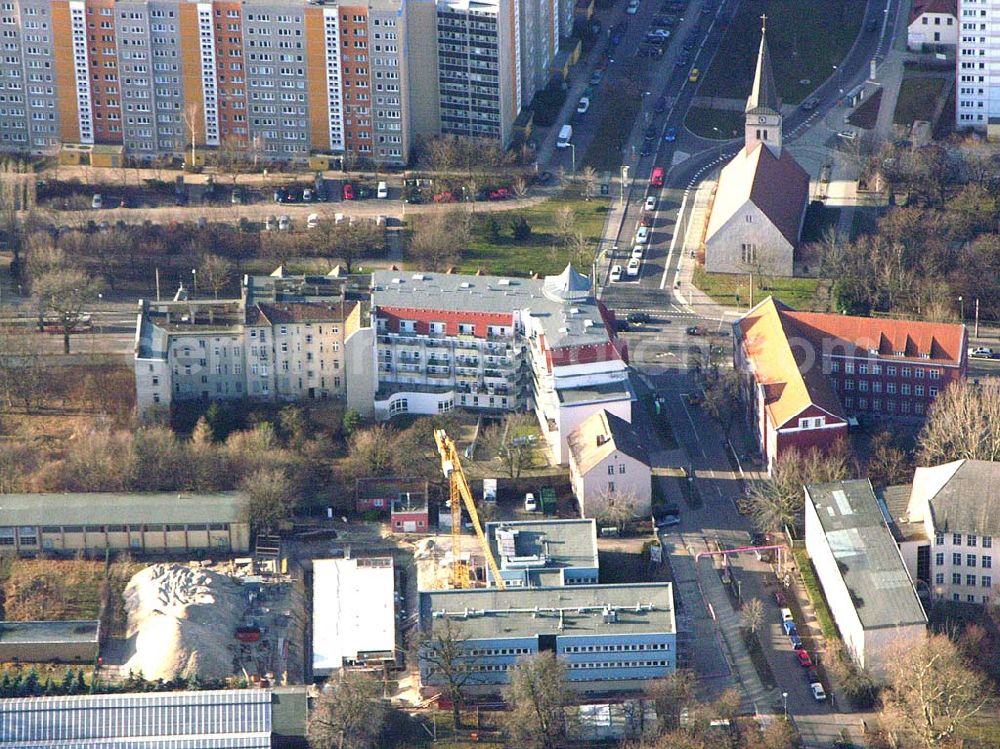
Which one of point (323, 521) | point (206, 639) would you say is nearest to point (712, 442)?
point (323, 521)

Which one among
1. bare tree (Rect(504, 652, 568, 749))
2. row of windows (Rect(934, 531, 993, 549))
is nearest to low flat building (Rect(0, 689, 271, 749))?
bare tree (Rect(504, 652, 568, 749))

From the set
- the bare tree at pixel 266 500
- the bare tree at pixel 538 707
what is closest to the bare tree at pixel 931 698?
the bare tree at pixel 538 707

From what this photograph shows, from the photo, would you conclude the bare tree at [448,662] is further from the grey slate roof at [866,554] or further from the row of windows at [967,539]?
the row of windows at [967,539]

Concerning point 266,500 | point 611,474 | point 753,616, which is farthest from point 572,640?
point 266,500

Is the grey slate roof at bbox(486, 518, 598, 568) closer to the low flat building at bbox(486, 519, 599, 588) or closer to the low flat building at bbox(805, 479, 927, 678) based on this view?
Answer: the low flat building at bbox(486, 519, 599, 588)

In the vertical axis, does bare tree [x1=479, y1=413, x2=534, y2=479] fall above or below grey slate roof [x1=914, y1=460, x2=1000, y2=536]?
above

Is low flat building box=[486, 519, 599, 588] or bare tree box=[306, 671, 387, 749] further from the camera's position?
low flat building box=[486, 519, 599, 588]
